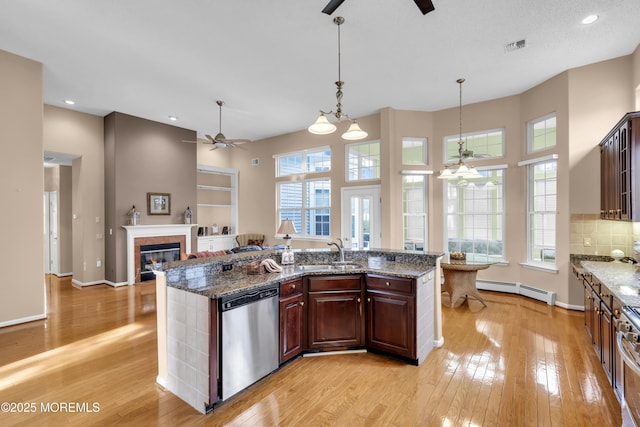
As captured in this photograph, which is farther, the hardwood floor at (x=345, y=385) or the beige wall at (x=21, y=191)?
the beige wall at (x=21, y=191)

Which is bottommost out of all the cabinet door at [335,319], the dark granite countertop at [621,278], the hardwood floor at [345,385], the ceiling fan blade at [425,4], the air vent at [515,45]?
the hardwood floor at [345,385]

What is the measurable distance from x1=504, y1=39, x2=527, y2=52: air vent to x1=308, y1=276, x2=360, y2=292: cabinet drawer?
3572mm

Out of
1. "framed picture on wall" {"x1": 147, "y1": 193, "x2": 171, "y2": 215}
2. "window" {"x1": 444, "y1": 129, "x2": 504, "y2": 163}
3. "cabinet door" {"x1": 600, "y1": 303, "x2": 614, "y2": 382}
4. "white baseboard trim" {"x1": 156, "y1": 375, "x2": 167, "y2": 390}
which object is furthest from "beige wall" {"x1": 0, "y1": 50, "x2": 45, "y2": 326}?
"window" {"x1": 444, "y1": 129, "x2": 504, "y2": 163}

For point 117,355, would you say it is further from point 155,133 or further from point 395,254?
point 155,133

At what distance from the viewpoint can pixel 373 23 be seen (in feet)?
11.1

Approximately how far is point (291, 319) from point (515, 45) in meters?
4.35

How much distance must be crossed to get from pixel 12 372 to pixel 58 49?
3.88 metres

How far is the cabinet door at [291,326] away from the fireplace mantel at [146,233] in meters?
5.00

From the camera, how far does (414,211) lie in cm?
620

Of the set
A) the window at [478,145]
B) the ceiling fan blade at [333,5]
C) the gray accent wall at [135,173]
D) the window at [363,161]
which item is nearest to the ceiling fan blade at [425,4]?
the ceiling fan blade at [333,5]

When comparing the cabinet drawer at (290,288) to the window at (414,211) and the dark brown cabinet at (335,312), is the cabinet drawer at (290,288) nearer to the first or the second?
the dark brown cabinet at (335,312)

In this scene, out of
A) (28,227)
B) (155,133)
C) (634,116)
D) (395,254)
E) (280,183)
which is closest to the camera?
(634,116)

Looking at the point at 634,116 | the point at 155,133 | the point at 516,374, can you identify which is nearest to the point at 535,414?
the point at 516,374

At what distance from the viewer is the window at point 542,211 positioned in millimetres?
4898
